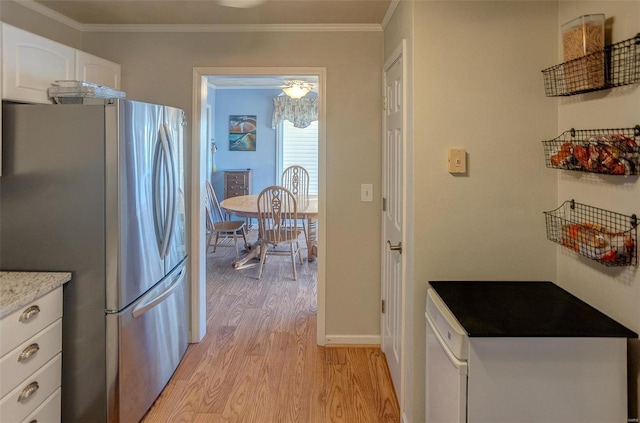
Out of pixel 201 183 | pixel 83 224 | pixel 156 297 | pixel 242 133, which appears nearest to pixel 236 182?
pixel 242 133

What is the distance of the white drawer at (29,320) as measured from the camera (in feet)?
5.01

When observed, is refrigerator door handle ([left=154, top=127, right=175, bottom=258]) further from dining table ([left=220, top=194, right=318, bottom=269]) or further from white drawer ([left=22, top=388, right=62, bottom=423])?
dining table ([left=220, top=194, right=318, bottom=269])

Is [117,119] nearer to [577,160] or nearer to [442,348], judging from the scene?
[442,348]

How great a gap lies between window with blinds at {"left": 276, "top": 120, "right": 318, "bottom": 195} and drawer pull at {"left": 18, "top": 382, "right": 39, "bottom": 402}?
17.8ft

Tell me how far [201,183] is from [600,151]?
2364 millimetres

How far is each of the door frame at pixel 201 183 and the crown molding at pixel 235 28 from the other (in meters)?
0.25

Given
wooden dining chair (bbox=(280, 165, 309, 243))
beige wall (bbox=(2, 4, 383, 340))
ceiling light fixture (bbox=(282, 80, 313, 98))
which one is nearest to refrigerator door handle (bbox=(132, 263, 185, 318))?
beige wall (bbox=(2, 4, 383, 340))

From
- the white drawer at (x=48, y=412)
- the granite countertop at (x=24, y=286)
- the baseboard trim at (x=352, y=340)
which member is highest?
the granite countertop at (x=24, y=286)

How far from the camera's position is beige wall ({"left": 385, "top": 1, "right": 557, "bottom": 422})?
5.89ft

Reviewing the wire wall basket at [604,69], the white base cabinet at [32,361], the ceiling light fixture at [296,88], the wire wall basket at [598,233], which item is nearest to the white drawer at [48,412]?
the white base cabinet at [32,361]

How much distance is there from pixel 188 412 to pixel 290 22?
239 cm

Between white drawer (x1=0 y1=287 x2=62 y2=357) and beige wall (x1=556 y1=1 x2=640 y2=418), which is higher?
beige wall (x1=556 y1=1 x2=640 y2=418)

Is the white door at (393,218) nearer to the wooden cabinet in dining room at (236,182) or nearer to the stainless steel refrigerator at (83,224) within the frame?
the stainless steel refrigerator at (83,224)

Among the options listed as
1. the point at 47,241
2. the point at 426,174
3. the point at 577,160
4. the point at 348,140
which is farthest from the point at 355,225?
the point at 47,241
